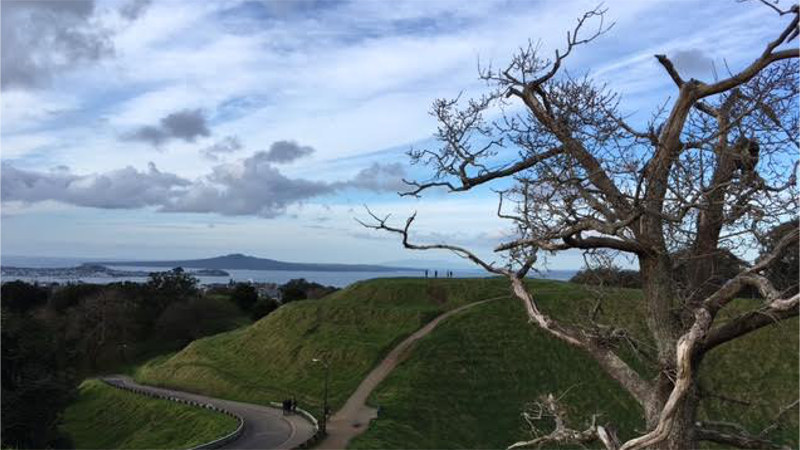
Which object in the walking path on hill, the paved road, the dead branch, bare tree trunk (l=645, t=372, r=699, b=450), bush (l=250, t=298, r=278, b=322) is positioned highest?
bare tree trunk (l=645, t=372, r=699, b=450)

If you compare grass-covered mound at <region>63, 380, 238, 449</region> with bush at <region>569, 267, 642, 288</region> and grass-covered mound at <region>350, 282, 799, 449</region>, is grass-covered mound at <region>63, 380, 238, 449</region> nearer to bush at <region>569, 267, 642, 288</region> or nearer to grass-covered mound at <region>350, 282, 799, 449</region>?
grass-covered mound at <region>350, 282, 799, 449</region>

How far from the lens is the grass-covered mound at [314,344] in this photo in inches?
1806

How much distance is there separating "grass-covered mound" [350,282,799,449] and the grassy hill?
0.08m

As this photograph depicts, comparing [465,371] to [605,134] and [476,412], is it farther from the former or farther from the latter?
[605,134]

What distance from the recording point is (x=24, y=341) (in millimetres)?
38250

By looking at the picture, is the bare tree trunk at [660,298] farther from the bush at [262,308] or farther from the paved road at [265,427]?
the bush at [262,308]

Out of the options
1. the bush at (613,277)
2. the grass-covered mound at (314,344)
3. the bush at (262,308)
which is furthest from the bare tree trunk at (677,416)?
the bush at (262,308)

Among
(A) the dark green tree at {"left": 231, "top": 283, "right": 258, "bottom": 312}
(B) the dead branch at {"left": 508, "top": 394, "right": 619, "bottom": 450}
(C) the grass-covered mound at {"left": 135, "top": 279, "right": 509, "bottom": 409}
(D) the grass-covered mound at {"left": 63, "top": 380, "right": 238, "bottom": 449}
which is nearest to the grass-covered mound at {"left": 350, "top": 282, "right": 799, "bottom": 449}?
(C) the grass-covered mound at {"left": 135, "top": 279, "right": 509, "bottom": 409}

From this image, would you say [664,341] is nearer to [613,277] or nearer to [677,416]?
[677,416]

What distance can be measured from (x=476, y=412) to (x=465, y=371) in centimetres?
513

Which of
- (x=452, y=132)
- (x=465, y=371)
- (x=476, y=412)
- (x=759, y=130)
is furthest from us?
→ (x=465, y=371)

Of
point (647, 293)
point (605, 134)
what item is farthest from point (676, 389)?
point (605, 134)

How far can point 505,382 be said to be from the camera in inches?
1690

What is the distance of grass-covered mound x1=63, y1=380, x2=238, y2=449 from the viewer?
36844 mm
